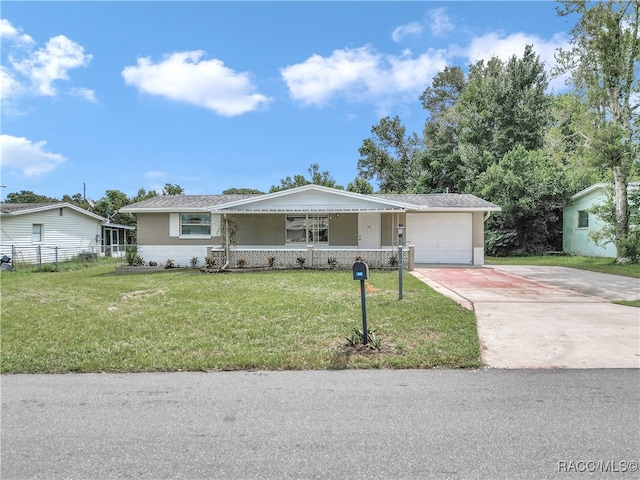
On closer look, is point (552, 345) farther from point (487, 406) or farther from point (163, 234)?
point (163, 234)

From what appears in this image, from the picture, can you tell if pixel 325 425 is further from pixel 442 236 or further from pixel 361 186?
pixel 361 186

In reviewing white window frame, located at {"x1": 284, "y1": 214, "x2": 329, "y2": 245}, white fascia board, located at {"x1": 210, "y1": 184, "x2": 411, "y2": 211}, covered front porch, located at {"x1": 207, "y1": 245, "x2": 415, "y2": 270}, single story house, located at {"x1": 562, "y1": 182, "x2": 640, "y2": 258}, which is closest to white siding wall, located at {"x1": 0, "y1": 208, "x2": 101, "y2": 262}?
white fascia board, located at {"x1": 210, "y1": 184, "x2": 411, "y2": 211}

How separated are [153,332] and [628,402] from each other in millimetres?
5885

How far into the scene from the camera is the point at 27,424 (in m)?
3.09

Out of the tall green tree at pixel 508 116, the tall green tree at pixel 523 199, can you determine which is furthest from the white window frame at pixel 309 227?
the tall green tree at pixel 508 116

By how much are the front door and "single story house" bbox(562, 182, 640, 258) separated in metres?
11.0

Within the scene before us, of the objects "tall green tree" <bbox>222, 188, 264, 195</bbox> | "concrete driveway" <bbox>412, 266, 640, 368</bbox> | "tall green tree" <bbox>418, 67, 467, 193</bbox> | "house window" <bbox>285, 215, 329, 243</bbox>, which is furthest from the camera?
"tall green tree" <bbox>222, 188, 264, 195</bbox>

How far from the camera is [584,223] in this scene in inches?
846

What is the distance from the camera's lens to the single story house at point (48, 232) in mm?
20016

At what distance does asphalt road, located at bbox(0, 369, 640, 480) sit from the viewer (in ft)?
8.07

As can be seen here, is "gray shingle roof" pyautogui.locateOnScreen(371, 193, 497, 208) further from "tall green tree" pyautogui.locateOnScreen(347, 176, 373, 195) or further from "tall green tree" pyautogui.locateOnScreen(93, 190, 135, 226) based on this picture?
"tall green tree" pyautogui.locateOnScreen(93, 190, 135, 226)

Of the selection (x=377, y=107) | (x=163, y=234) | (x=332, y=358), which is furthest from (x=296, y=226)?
(x=377, y=107)

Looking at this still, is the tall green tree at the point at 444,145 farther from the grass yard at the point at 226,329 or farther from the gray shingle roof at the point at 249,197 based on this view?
the grass yard at the point at 226,329

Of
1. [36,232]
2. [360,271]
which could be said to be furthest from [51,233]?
[360,271]
